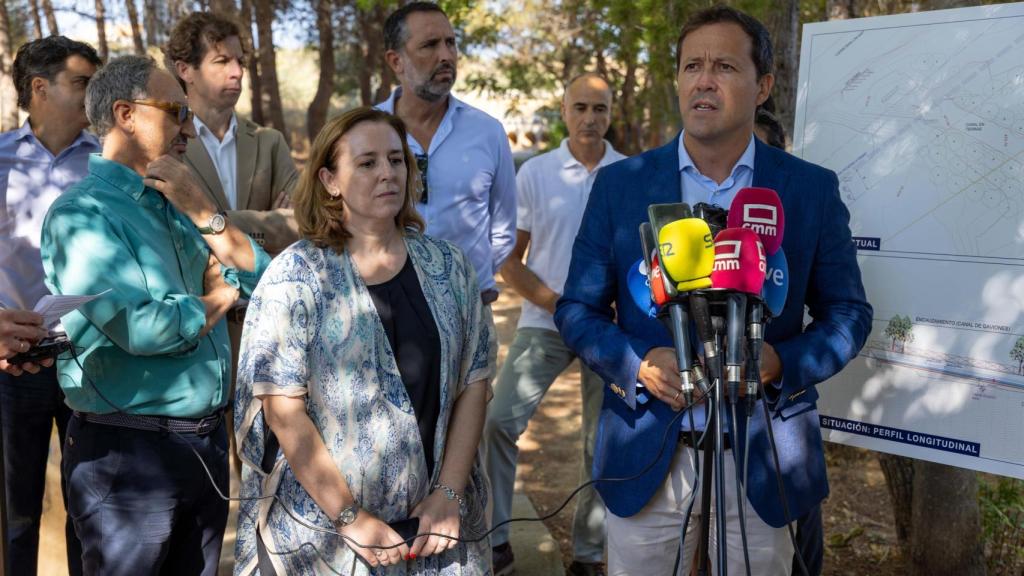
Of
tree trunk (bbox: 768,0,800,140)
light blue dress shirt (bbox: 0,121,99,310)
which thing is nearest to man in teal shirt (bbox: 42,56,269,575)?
light blue dress shirt (bbox: 0,121,99,310)

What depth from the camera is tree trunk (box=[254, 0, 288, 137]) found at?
15266 millimetres

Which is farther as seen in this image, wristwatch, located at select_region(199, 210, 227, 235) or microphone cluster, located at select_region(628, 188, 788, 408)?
wristwatch, located at select_region(199, 210, 227, 235)

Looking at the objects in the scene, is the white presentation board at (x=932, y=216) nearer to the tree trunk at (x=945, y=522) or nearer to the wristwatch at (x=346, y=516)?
the tree trunk at (x=945, y=522)

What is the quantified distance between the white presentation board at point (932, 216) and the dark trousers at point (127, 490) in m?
2.34

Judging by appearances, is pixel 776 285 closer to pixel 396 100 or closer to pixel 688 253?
pixel 688 253

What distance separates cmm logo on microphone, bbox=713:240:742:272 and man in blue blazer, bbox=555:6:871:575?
0.73 metres

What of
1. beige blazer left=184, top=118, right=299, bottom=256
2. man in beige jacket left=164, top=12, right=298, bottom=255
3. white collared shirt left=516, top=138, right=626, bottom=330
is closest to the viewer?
beige blazer left=184, top=118, right=299, bottom=256

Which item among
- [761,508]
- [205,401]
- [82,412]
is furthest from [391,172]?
[761,508]

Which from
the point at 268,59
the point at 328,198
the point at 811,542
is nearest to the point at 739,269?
the point at 328,198

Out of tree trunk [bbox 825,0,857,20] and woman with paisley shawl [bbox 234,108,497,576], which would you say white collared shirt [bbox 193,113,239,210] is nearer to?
woman with paisley shawl [bbox 234,108,497,576]

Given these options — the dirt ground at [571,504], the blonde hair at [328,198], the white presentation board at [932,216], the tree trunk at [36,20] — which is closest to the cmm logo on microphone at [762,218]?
the blonde hair at [328,198]

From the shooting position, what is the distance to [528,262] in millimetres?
5191

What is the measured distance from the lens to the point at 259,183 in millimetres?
4430

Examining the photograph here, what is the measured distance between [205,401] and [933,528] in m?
3.35
